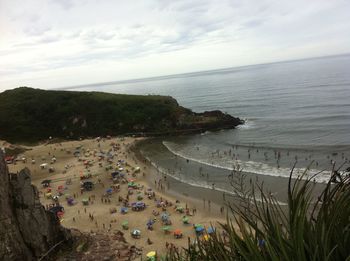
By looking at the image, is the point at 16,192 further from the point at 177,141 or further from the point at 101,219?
the point at 177,141

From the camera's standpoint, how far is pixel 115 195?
127 feet

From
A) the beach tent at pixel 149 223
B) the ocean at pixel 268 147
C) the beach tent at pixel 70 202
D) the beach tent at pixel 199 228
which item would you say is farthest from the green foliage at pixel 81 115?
the beach tent at pixel 199 228

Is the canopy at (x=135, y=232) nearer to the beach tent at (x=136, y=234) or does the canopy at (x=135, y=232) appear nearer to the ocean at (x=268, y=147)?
the beach tent at (x=136, y=234)

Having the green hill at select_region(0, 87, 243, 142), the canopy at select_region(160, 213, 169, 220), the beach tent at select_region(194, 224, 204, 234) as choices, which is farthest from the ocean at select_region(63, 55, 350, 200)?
the canopy at select_region(160, 213, 169, 220)

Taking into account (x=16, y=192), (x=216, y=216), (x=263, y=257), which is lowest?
(x=216, y=216)

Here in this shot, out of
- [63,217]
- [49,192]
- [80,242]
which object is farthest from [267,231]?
[49,192]

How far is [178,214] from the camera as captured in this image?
3222 cm

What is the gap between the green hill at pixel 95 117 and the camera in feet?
234

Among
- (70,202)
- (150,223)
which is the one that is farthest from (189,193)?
(70,202)

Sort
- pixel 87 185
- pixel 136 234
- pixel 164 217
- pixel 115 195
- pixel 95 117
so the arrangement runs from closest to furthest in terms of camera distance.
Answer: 1. pixel 136 234
2. pixel 164 217
3. pixel 115 195
4. pixel 87 185
5. pixel 95 117

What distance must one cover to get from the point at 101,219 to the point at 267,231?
94.2 feet

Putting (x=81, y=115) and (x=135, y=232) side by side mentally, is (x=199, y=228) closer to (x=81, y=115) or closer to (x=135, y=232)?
(x=135, y=232)

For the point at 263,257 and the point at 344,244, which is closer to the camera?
the point at 344,244

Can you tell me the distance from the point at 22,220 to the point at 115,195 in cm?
1838
